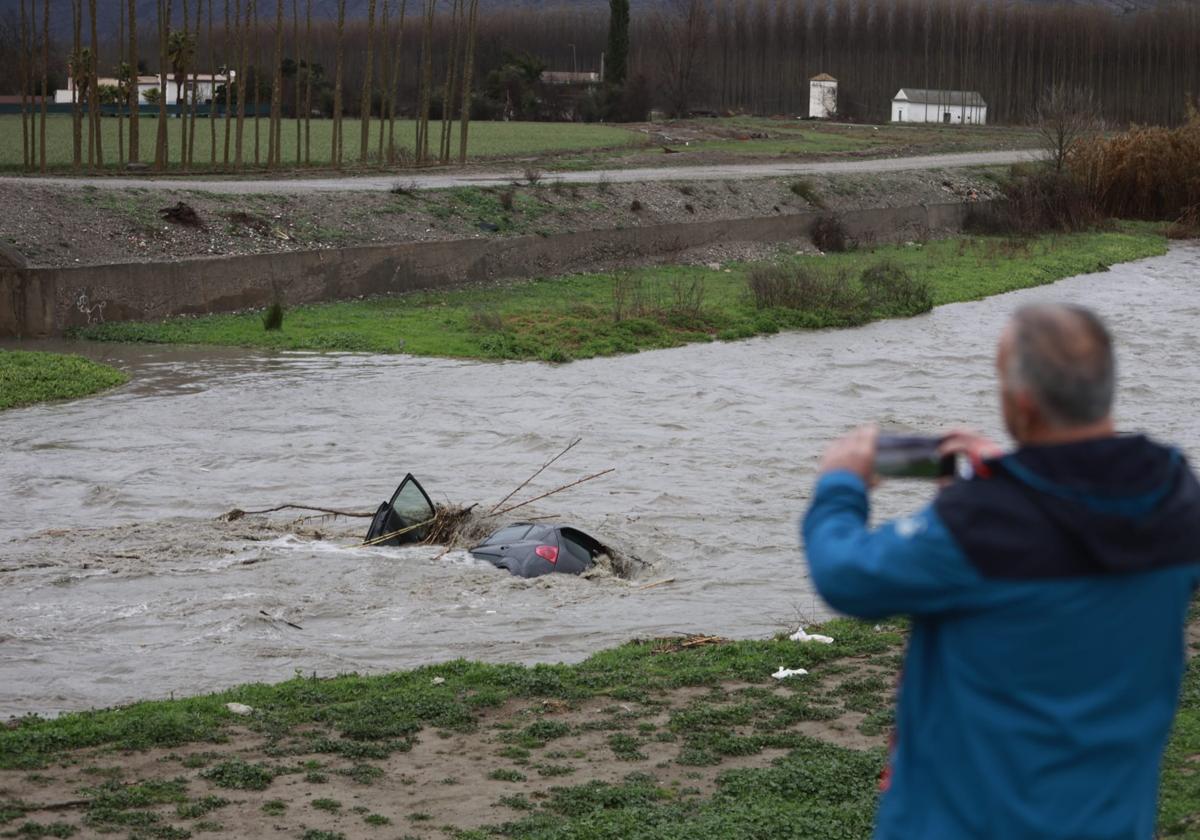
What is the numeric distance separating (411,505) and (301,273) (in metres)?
14.9

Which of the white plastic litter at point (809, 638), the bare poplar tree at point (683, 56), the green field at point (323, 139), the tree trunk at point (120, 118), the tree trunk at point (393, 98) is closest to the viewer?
the white plastic litter at point (809, 638)

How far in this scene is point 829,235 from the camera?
38.1 m

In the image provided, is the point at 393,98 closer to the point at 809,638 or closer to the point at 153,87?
the point at 153,87

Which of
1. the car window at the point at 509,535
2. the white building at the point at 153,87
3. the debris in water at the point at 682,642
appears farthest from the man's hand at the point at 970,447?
the white building at the point at 153,87

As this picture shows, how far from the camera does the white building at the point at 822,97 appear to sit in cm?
10050

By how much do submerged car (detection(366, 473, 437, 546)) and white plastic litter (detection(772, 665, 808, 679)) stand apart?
4.62 metres

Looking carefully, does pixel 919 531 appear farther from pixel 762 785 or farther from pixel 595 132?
pixel 595 132

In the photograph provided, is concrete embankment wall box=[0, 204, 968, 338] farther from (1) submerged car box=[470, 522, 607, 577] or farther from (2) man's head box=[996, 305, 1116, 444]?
(2) man's head box=[996, 305, 1116, 444]

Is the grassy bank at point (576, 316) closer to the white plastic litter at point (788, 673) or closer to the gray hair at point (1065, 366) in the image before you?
the white plastic litter at point (788, 673)

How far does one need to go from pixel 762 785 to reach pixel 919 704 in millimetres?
3751

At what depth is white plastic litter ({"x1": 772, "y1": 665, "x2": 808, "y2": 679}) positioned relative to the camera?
8469 mm

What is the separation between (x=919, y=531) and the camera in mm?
2770

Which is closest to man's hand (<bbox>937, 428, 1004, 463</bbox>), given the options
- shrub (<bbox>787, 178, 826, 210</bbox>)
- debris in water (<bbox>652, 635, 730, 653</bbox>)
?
debris in water (<bbox>652, 635, 730, 653</bbox>)

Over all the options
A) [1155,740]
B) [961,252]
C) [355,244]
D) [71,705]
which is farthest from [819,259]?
[1155,740]
